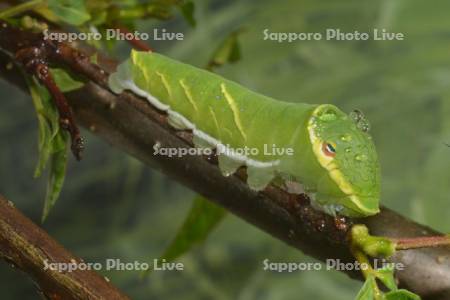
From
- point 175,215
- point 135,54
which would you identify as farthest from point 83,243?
point 135,54

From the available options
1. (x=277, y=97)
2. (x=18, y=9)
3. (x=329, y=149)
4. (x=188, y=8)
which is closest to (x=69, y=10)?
(x=18, y=9)

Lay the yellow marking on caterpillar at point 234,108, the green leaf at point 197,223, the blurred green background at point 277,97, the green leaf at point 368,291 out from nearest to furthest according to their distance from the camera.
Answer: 1. the green leaf at point 368,291
2. the yellow marking on caterpillar at point 234,108
3. the green leaf at point 197,223
4. the blurred green background at point 277,97

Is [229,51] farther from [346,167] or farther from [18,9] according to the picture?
[346,167]

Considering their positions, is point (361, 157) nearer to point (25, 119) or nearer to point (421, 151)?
point (421, 151)

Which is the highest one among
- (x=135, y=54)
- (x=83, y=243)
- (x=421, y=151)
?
(x=135, y=54)

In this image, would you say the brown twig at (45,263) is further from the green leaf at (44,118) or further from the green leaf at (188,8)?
the green leaf at (188,8)

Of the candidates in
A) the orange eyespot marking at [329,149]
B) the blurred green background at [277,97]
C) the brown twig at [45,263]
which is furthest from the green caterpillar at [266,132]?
the blurred green background at [277,97]
